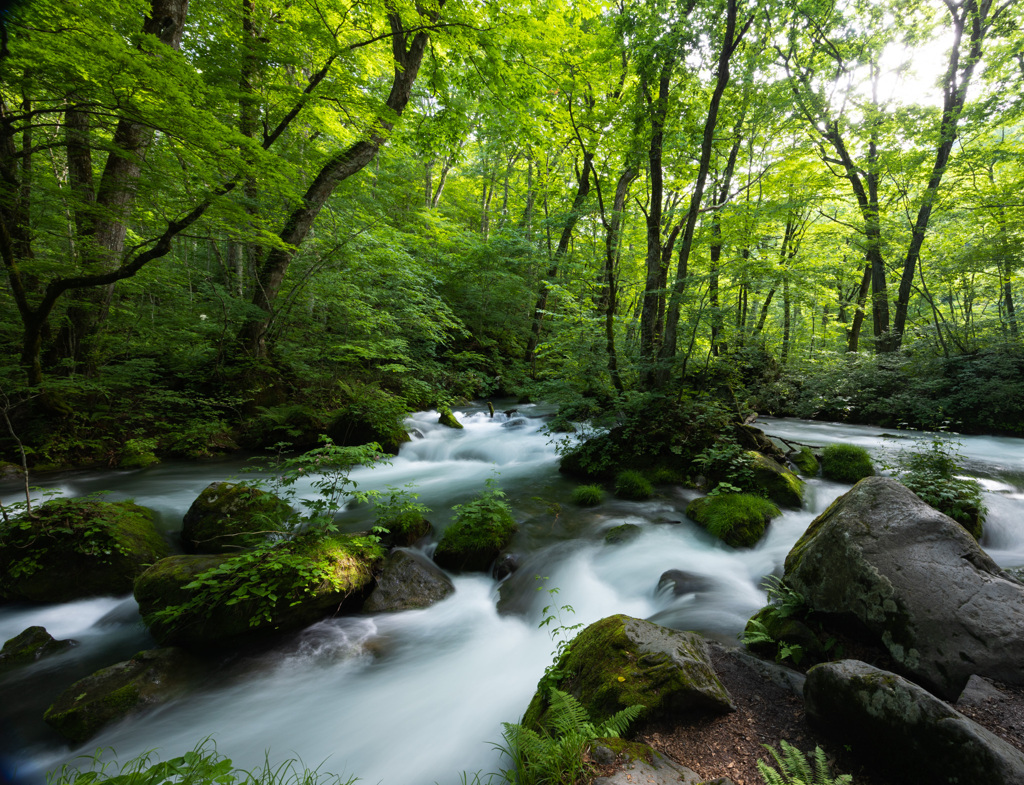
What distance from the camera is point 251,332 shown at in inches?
390

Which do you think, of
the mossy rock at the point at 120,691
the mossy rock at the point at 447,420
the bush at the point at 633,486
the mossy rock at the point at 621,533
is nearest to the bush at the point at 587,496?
the bush at the point at 633,486

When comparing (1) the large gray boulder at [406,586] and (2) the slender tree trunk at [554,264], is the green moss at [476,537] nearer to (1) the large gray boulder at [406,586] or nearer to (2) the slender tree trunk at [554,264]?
(1) the large gray boulder at [406,586]

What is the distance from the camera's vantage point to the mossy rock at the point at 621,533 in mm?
5715

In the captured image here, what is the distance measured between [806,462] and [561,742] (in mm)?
7265

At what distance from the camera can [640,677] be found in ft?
8.30

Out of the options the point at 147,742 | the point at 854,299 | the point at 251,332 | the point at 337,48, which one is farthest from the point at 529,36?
the point at 854,299

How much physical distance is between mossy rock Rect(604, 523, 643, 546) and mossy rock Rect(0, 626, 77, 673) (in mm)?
5939

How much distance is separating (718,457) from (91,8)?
9.73 m

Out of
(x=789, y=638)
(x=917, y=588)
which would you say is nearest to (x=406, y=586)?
(x=789, y=638)

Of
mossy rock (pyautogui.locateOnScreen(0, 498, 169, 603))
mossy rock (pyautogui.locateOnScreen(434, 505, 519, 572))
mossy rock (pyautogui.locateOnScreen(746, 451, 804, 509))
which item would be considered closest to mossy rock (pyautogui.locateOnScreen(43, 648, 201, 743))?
mossy rock (pyautogui.locateOnScreen(0, 498, 169, 603))

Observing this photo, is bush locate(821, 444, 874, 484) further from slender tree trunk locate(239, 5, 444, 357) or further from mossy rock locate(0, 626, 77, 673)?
slender tree trunk locate(239, 5, 444, 357)

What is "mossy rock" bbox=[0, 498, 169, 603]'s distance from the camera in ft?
13.8

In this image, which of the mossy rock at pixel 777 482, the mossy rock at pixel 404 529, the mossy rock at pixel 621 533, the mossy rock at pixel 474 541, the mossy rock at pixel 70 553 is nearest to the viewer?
the mossy rock at pixel 70 553

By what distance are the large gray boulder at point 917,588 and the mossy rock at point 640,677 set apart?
3.73 ft
